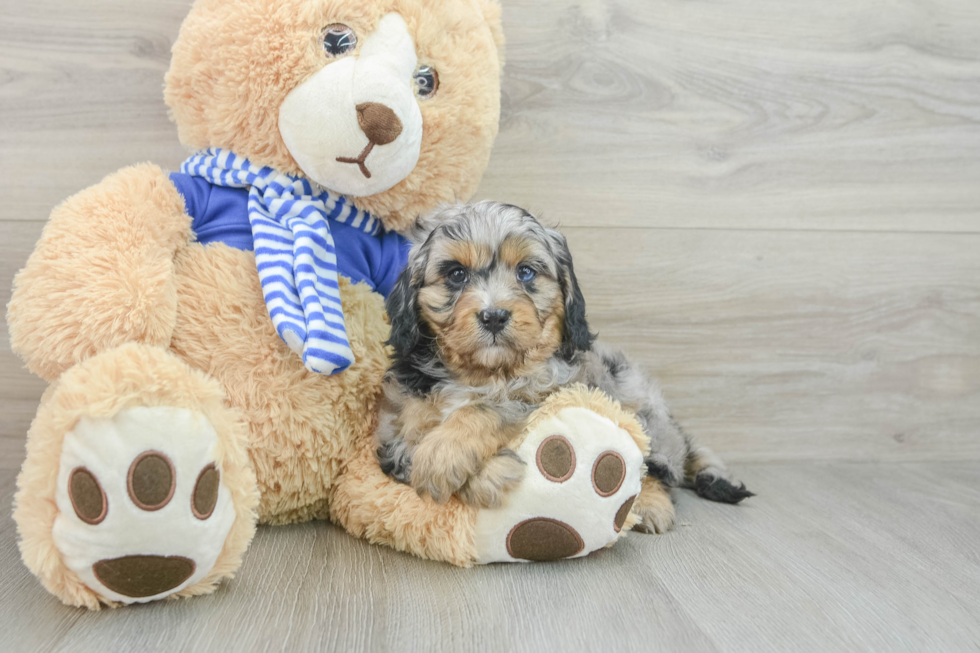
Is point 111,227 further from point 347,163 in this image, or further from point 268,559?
point 268,559

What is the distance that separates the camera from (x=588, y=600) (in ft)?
4.89

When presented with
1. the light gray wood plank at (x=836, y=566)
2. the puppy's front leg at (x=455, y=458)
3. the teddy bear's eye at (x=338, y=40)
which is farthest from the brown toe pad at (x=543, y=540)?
the teddy bear's eye at (x=338, y=40)

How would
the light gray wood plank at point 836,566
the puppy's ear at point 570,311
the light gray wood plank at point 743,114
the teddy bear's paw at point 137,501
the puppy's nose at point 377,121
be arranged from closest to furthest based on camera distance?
the teddy bear's paw at point 137,501 → the light gray wood plank at point 836,566 → the puppy's nose at point 377,121 → the puppy's ear at point 570,311 → the light gray wood plank at point 743,114

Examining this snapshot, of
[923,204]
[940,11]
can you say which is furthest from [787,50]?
Result: [923,204]

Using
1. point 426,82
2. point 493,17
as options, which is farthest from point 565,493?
point 493,17

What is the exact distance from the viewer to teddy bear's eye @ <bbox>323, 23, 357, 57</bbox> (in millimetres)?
1697

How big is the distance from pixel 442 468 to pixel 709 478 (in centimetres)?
108

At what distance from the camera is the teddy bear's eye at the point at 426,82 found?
5.89ft

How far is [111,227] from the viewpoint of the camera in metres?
1.61

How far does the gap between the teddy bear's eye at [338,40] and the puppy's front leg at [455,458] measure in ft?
2.99

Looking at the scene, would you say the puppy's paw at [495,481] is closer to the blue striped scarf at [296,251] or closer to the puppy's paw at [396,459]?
the puppy's paw at [396,459]

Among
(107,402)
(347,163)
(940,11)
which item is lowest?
(107,402)

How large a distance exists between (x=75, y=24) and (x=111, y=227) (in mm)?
961

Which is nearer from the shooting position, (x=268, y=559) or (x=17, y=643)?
(x=17, y=643)
